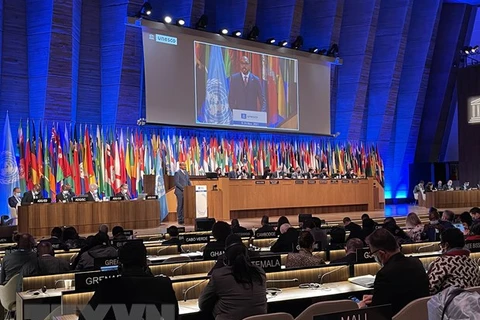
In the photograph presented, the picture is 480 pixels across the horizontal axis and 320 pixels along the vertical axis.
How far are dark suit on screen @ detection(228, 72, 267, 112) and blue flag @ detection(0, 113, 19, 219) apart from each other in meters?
7.30

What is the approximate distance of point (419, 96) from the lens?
987 inches

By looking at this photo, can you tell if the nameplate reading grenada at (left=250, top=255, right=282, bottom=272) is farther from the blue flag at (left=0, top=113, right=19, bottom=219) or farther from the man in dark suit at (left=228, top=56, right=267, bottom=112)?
the man in dark suit at (left=228, top=56, right=267, bottom=112)

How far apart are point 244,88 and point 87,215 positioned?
8259 millimetres

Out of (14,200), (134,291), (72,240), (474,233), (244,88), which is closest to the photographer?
(134,291)

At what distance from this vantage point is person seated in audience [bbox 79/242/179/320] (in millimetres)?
3051

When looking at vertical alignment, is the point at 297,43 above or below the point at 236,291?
above

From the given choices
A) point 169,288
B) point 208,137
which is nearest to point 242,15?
point 208,137

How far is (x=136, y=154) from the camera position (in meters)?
16.5

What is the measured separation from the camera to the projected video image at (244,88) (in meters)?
17.9

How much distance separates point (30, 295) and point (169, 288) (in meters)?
2.29

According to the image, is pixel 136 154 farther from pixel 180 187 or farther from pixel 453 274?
pixel 453 274

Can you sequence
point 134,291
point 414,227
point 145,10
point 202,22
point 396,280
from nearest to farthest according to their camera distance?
point 134,291 < point 396,280 < point 414,227 < point 145,10 < point 202,22

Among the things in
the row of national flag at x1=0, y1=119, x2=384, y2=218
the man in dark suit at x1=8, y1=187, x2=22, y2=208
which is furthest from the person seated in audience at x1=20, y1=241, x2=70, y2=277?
the row of national flag at x1=0, y1=119, x2=384, y2=218

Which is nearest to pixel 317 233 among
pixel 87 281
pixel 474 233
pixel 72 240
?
pixel 474 233
